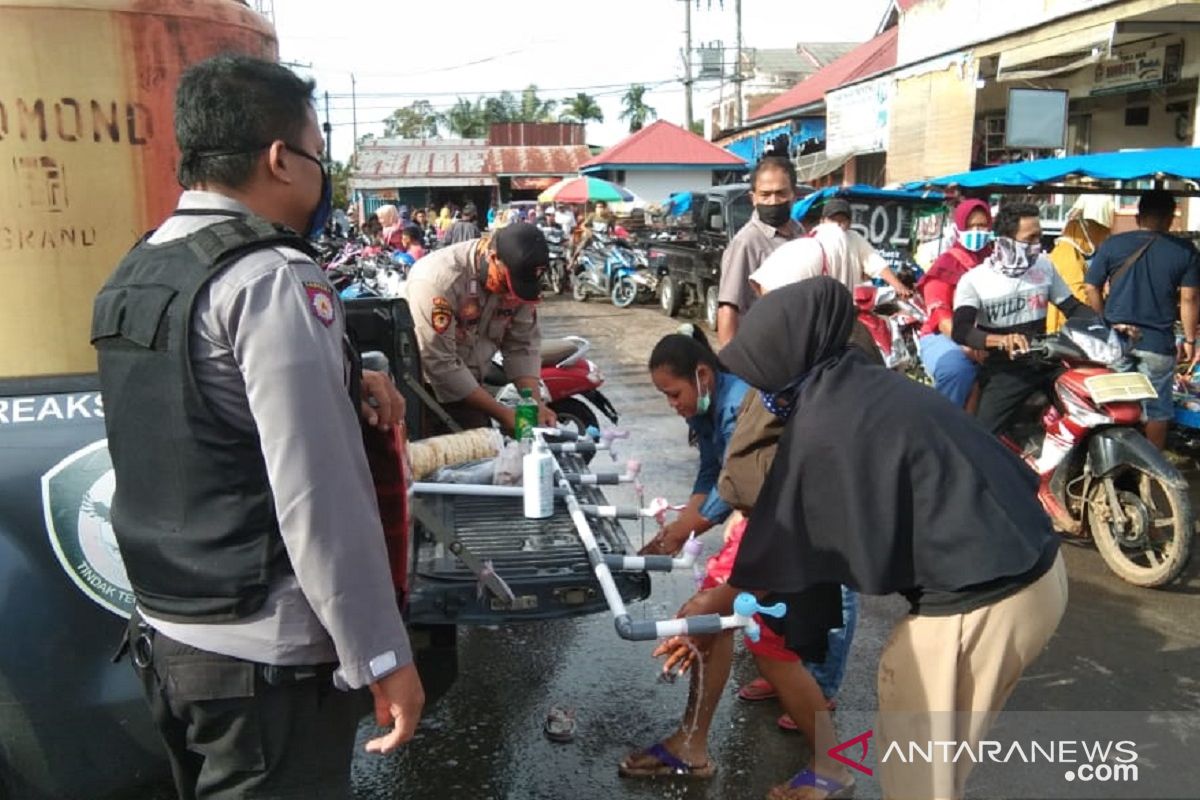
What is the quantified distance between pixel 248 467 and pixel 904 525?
1341 millimetres

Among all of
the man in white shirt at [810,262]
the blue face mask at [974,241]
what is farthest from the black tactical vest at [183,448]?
the blue face mask at [974,241]

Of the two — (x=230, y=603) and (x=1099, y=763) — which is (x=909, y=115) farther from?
(x=230, y=603)

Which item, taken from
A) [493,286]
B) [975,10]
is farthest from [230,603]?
[975,10]

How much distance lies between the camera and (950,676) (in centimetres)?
216

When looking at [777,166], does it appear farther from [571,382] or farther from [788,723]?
[788,723]

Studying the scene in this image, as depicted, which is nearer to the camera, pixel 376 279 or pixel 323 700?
pixel 323 700

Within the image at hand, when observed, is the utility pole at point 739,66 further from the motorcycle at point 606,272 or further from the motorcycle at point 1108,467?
the motorcycle at point 1108,467

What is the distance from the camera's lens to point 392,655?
5.36 ft

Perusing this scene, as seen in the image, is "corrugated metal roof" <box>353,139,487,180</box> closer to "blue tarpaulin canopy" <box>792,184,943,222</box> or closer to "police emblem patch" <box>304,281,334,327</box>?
"blue tarpaulin canopy" <box>792,184,943,222</box>

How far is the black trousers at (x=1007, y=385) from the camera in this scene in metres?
4.99

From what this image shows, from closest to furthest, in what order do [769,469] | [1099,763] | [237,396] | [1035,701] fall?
[237,396], [769,469], [1099,763], [1035,701]

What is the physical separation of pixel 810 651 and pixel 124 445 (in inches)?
64.8

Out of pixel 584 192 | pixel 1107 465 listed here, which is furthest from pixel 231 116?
pixel 584 192

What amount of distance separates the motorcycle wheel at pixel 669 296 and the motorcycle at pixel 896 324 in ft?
22.4
